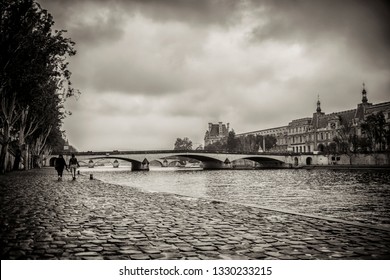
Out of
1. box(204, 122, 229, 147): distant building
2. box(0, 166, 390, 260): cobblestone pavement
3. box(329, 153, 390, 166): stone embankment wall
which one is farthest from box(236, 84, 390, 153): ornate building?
box(0, 166, 390, 260): cobblestone pavement

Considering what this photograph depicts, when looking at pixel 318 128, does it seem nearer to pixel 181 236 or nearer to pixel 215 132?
pixel 215 132

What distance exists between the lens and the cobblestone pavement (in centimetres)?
451

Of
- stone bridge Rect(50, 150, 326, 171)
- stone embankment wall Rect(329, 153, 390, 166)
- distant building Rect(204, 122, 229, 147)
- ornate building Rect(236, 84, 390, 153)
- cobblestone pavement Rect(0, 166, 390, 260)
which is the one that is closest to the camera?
cobblestone pavement Rect(0, 166, 390, 260)

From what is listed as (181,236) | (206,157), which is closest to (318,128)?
(206,157)

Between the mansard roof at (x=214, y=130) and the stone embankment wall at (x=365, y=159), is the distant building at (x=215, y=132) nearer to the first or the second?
the mansard roof at (x=214, y=130)

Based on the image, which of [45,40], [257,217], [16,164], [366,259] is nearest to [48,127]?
[16,164]

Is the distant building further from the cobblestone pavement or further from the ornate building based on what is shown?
the cobblestone pavement

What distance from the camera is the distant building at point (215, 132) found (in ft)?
595

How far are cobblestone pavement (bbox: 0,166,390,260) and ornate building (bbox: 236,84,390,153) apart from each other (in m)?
82.0

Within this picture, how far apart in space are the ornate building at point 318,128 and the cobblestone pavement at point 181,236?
82011mm

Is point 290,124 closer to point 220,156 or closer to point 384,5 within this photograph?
point 220,156

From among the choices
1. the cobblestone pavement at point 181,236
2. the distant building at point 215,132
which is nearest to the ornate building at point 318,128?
the distant building at point 215,132

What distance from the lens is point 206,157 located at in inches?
3543

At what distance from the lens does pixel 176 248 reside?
480cm
